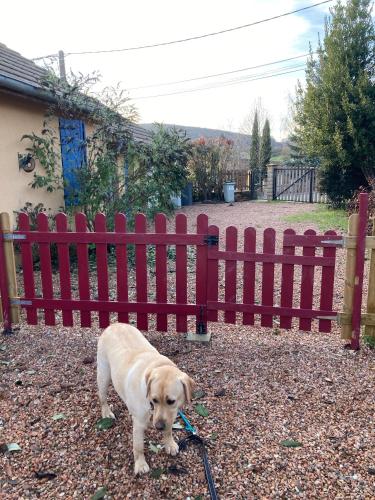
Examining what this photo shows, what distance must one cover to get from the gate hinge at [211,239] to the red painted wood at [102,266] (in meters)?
0.96

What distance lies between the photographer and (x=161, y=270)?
3.76 meters

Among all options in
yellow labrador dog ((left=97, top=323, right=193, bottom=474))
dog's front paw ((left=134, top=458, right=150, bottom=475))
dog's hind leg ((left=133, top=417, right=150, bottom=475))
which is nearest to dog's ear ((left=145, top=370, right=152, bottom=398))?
yellow labrador dog ((left=97, top=323, right=193, bottom=474))

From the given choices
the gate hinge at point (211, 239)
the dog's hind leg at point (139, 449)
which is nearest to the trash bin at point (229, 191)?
the gate hinge at point (211, 239)

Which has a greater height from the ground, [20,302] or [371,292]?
[371,292]

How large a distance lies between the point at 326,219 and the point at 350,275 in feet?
31.5

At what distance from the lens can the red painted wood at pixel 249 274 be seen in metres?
3.56

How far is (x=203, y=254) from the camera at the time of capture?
11.8 ft

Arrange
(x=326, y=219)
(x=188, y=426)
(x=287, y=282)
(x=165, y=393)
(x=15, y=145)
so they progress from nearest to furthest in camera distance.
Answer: (x=165, y=393)
(x=188, y=426)
(x=287, y=282)
(x=15, y=145)
(x=326, y=219)

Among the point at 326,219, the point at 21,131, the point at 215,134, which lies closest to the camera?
the point at 21,131

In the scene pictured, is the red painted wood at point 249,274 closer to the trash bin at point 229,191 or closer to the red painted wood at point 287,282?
the red painted wood at point 287,282

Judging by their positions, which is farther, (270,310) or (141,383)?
(270,310)

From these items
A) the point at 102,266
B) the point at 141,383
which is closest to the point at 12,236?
the point at 102,266

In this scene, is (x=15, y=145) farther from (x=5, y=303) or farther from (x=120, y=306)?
(x=120, y=306)

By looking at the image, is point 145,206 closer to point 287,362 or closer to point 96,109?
point 96,109
